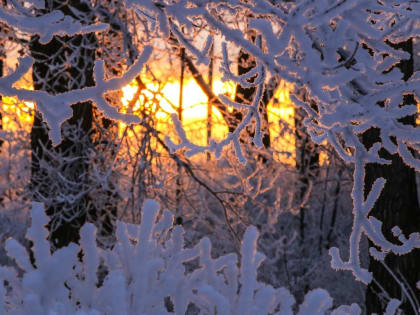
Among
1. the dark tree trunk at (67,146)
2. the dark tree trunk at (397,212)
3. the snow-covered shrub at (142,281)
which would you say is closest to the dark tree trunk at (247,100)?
the dark tree trunk at (397,212)

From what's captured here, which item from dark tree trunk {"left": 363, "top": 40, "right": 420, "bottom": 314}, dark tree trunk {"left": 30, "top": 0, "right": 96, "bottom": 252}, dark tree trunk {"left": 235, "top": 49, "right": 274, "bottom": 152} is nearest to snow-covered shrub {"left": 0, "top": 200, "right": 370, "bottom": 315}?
dark tree trunk {"left": 363, "top": 40, "right": 420, "bottom": 314}

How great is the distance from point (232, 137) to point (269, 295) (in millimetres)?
692

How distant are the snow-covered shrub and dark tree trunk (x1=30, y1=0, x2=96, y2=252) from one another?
4836 millimetres

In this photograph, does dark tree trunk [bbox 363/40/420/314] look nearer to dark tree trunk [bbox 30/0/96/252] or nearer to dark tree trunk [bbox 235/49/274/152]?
dark tree trunk [bbox 235/49/274/152]

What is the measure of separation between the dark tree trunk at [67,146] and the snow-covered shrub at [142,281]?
4.84 m

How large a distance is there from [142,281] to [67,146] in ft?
20.4

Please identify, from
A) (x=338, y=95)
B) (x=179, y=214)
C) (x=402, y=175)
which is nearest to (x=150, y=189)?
(x=179, y=214)

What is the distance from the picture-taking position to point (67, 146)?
26.9 feet

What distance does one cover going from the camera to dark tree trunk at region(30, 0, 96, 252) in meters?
7.39

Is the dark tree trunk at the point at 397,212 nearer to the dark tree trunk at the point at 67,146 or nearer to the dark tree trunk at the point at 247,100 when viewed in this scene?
the dark tree trunk at the point at 247,100

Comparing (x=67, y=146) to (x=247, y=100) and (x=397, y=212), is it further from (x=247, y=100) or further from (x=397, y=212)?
(x=397, y=212)

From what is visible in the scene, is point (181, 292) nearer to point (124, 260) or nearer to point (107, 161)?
point (124, 260)

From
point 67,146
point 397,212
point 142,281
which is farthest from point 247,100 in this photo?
point 142,281

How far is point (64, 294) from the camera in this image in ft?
6.99
